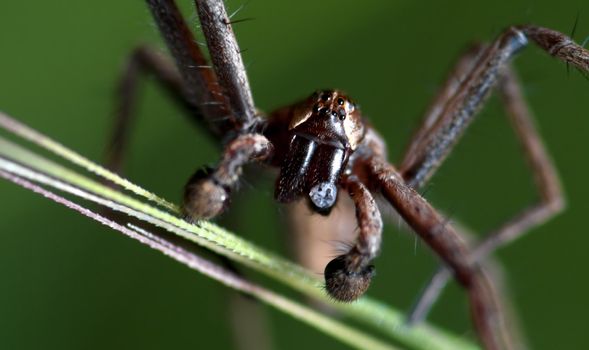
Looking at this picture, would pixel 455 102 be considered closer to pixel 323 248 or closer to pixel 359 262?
pixel 359 262

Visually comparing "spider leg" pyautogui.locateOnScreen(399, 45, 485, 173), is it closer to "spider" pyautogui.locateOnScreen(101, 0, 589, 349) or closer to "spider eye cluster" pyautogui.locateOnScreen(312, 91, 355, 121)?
"spider" pyautogui.locateOnScreen(101, 0, 589, 349)

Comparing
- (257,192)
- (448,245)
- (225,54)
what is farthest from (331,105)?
(257,192)

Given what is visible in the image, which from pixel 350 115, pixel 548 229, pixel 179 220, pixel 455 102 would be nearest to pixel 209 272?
pixel 179 220

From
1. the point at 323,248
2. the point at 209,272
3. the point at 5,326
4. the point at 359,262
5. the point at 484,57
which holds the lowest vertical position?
the point at 5,326

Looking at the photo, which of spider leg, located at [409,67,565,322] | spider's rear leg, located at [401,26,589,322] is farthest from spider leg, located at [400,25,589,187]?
spider leg, located at [409,67,565,322]

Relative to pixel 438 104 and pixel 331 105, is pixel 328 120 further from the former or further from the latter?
pixel 438 104

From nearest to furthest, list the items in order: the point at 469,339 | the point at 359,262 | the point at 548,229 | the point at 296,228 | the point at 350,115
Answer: the point at 359,262 → the point at 350,115 → the point at 469,339 → the point at 296,228 → the point at 548,229

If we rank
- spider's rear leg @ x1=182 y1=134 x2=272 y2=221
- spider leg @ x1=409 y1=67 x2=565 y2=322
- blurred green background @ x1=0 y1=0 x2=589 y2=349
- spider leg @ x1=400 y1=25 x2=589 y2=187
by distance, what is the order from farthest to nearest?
1. blurred green background @ x1=0 y1=0 x2=589 y2=349
2. spider leg @ x1=409 y1=67 x2=565 y2=322
3. spider leg @ x1=400 y1=25 x2=589 y2=187
4. spider's rear leg @ x1=182 y1=134 x2=272 y2=221
